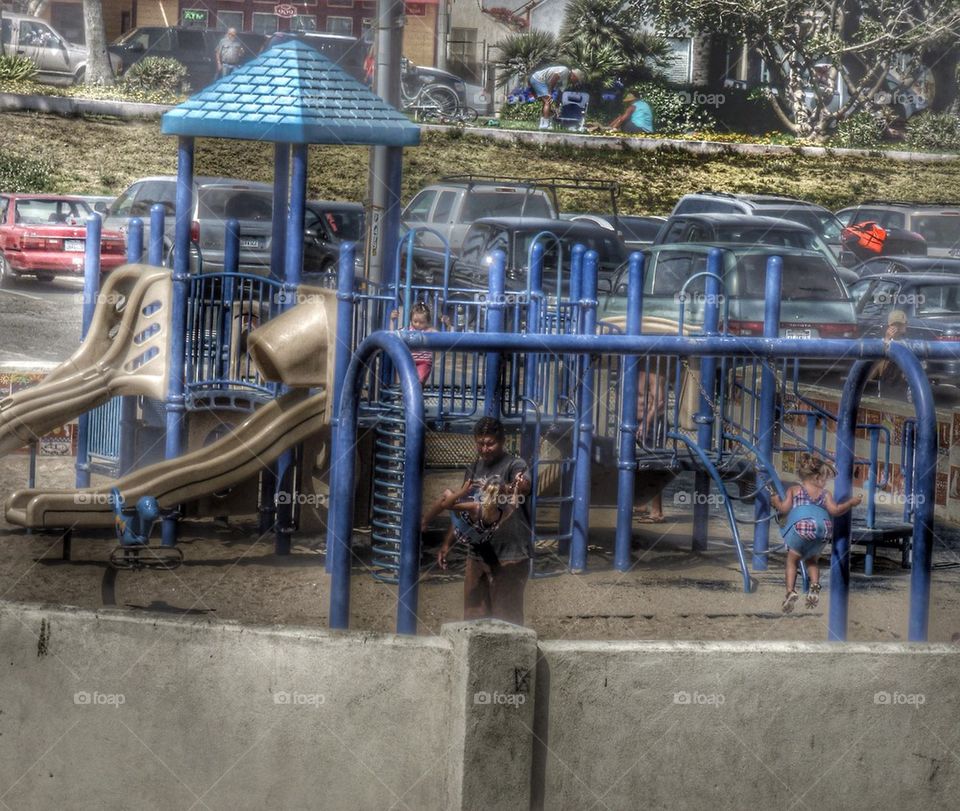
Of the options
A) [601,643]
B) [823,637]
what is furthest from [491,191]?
[601,643]

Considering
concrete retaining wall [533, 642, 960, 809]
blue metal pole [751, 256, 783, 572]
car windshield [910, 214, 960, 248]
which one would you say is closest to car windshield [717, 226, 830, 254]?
car windshield [910, 214, 960, 248]

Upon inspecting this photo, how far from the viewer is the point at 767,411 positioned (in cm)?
1051

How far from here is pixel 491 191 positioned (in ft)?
76.0

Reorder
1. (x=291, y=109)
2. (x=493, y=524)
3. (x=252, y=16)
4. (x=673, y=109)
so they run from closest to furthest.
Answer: (x=493, y=524), (x=291, y=109), (x=252, y=16), (x=673, y=109)

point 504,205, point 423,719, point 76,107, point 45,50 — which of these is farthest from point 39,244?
point 423,719

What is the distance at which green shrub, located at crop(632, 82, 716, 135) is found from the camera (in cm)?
2984

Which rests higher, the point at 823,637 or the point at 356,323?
the point at 356,323

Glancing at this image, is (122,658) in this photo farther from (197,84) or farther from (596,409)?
(197,84)

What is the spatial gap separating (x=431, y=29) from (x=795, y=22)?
22.1 feet

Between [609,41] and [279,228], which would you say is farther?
[609,41]

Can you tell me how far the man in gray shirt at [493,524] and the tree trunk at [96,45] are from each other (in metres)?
23.0

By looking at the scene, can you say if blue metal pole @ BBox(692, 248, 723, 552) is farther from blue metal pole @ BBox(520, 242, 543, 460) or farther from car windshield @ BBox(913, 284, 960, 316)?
car windshield @ BBox(913, 284, 960, 316)

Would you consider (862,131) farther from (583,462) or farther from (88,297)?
(583,462)

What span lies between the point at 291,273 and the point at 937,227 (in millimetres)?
17676
